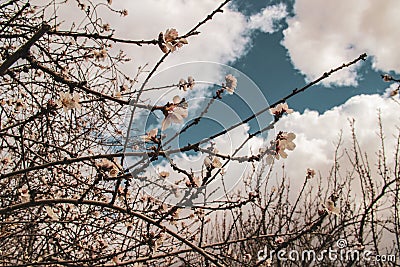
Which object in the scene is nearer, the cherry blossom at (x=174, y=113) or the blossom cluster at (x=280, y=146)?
the cherry blossom at (x=174, y=113)

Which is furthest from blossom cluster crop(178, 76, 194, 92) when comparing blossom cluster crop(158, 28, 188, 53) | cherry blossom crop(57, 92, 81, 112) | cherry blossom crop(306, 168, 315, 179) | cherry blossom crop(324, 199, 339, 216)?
cherry blossom crop(306, 168, 315, 179)

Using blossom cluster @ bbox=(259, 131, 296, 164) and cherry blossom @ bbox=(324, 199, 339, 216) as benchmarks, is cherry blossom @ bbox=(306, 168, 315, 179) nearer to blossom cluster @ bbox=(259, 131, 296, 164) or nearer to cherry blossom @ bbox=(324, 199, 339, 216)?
cherry blossom @ bbox=(324, 199, 339, 216)

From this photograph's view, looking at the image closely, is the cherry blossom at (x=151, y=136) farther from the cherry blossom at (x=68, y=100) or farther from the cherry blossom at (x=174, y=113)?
the cherry blossom at (x=68, y=100)

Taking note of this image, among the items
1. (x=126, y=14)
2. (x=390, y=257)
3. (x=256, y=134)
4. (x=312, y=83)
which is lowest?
(x=256, y=134)

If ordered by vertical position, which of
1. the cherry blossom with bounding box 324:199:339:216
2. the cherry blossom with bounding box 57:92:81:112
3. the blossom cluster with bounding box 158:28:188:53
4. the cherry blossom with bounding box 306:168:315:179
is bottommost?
the cherry blossom with bounding box 324:199:339:216

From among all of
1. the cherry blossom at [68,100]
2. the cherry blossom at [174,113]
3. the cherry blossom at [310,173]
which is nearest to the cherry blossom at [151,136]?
the cherry blossom at [174,113]

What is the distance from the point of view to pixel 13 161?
3.34 metres

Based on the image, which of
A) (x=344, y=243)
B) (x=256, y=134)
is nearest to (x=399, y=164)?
(x=344, y=243)

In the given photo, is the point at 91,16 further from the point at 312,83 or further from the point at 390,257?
the point at 390,257

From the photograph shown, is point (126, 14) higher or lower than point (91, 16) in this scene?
higher

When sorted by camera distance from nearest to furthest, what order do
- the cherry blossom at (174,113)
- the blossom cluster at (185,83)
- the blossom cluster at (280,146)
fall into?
the cherry blossom at (174,113) → the blossom cluster at (280,146) → the blossom cluster at (185,83)

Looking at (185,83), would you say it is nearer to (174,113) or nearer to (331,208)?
(174,113)

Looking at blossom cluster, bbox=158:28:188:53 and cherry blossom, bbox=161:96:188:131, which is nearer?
cherry blossom, bbox=161:96:188:131

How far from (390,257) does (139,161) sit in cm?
582
